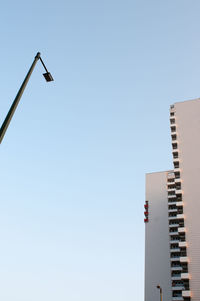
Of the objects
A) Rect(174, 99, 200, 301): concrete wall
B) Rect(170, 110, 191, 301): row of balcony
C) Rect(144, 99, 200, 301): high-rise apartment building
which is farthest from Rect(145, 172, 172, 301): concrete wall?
Rect(174, 99, 200, 301): concrete wall

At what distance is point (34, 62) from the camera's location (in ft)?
37.6

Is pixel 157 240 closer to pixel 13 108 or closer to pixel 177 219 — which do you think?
pixel 177 219

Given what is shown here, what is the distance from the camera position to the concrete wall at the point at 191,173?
5262 centimetres

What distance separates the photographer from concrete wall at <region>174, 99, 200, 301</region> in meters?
52.6

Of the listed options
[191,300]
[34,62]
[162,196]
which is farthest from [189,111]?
[34,62]

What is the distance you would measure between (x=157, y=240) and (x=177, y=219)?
498 inches

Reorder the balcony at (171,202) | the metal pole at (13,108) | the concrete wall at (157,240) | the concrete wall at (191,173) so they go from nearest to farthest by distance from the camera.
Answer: the metal pole at (13,108), the concrete wall at (191,173), the concrete wall at (157,240), the balcony at (171,202)

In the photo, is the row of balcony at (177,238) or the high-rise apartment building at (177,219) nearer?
the row of balcony at (177,238)

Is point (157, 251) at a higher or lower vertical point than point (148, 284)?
higher

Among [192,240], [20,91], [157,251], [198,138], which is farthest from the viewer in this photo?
[157,251]

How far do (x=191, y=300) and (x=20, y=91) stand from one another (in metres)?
51.1

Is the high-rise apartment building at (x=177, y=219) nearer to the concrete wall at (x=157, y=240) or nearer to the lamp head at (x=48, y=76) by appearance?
the concrete wall at (x=157, y=240)

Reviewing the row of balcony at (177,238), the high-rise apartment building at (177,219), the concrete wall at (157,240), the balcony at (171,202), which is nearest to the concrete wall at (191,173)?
the high-rise apartment building at (177,219)

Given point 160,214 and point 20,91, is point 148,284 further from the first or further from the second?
point 20,91
